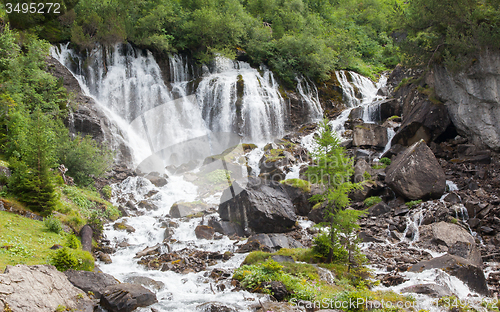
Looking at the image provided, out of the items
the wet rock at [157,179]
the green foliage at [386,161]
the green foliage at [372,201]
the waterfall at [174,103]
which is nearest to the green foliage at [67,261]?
the wet rock at [157,179]

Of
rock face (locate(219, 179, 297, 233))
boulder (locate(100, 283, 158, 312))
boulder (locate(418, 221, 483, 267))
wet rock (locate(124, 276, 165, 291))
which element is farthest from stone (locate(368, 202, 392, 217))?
boulder (locate(100, 283, 158, 312))

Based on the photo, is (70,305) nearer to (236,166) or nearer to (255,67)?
(236,166)

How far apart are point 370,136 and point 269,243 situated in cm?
1365

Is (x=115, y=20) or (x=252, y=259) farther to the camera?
(x=115, y=20)

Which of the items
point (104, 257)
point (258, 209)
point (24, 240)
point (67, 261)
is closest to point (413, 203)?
point (258, 209)

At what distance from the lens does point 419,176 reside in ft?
55.5

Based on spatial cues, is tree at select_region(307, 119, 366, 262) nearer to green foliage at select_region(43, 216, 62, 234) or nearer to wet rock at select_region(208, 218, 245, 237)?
wet rock at select_region(208, 218, 245, 237)

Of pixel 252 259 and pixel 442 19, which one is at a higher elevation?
pixel 442 19

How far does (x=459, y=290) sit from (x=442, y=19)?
15.7 metres

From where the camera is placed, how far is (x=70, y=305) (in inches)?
274

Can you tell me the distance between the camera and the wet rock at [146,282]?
981 centimetres

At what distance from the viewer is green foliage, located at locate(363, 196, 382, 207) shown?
693 inches

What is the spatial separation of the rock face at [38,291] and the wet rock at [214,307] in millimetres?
2635

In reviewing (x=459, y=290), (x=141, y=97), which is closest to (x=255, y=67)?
(x=141, y=97)
